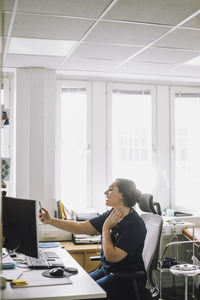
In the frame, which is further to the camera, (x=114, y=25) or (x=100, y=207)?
(x=100, y=207)

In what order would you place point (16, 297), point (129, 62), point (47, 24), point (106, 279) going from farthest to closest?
point (129, 62) → point (47, 24) → point (106, 279) → point (16, 297)

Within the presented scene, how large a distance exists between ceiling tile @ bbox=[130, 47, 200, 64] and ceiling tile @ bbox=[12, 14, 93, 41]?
0.84 meters

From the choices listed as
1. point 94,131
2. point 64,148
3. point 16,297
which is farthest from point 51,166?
point 16,297

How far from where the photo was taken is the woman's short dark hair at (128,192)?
306cm

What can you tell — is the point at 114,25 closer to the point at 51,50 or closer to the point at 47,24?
the point at 47,24

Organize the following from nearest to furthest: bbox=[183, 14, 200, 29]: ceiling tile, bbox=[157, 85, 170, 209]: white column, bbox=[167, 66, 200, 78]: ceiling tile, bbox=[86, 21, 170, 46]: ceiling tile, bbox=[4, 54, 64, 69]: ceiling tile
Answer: bbox=[183, 14, 200, 29]: ceiling tile < bbox=[86, 21, 170, 46]: ceiling tile < bbox=[4, 54, 64, 69]: ceiling tile < bbox=[167, 66, 200, 78]: ceiling tile < bbox=[157, 85, 170, 209]: white column

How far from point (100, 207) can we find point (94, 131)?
100 cm

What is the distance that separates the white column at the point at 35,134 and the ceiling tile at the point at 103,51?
0.73 metres

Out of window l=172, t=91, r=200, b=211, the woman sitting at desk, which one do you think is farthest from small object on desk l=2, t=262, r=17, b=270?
window l=172, t=91, r=200, b=211

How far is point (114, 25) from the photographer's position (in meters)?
3.17

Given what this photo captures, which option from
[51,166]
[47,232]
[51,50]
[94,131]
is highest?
[51,50]

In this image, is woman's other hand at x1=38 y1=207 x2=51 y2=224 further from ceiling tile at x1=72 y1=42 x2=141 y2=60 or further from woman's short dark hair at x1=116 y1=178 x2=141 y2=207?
ceiling tile at x1=72 y1=42 x2=141 y2=60

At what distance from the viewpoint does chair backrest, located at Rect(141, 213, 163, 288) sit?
3042 millimetres

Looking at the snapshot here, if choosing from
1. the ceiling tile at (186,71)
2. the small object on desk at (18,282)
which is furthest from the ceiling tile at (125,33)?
the small object on desk at (18,282)
